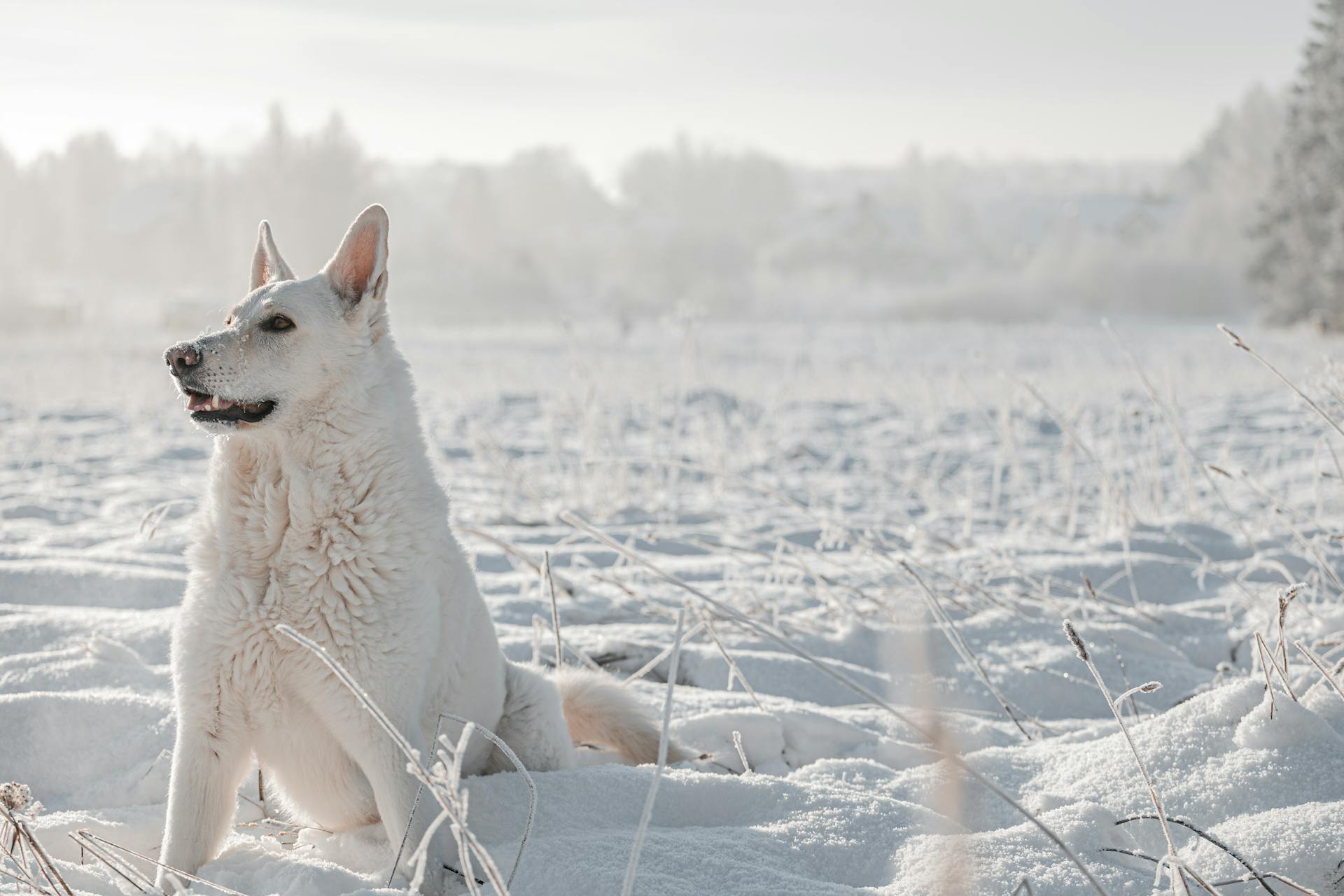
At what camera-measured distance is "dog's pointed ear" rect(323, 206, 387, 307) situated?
272cm

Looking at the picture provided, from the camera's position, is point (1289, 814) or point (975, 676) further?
point (975, 676)

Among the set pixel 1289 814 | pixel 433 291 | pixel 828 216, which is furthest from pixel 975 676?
pixel 828 216

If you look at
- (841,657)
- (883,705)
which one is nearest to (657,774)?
(883,705)

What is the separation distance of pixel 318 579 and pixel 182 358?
659 millimetres

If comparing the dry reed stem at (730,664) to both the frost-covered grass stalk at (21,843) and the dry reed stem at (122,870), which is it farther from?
the frost-covered grass stalk at (21,843)

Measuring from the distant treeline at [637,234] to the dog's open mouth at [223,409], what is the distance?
2269 centimetres

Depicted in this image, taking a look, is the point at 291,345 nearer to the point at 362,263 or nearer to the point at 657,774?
the point at 362,263

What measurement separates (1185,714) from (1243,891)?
2.09 ft

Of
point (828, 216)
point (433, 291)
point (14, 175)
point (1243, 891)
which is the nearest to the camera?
point (1243, 891)

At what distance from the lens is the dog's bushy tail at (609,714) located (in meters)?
3.27

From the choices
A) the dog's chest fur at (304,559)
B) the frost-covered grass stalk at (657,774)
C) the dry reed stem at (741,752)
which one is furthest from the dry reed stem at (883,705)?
the dog's chest fur at (304,559)

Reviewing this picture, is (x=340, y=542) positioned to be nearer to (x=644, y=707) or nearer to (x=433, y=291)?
(x=644, y=707)

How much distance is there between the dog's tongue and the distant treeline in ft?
74.4

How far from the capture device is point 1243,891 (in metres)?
2.04
